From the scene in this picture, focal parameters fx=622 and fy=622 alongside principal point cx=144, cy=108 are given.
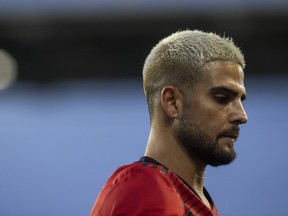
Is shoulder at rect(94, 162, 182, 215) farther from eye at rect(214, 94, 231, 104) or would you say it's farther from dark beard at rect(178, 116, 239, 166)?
eye at rect(214, 94, 231, 104)

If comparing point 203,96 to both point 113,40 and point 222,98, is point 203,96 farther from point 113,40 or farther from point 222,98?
point 113,40

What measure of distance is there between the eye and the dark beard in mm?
84

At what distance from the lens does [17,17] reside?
18.9ft

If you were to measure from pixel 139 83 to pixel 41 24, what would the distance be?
108cm

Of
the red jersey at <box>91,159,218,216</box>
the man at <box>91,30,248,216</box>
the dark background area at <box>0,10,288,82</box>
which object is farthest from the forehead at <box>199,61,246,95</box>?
the dark background area at <box>0,10,288,82</box>

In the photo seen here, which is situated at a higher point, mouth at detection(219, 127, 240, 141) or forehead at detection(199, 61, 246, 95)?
forehead at detection(199, 61, 246, 95)

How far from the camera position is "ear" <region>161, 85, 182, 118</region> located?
1777mm

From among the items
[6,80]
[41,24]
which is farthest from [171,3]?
[6,80]

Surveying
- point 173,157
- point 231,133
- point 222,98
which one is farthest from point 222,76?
point 173,157

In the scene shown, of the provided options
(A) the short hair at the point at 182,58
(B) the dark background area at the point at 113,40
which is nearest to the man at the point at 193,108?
(A) the short hair at the point at 182,58

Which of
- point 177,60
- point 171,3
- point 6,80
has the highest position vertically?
point 171,3

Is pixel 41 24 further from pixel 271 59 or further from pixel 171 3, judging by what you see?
pixel 271 59

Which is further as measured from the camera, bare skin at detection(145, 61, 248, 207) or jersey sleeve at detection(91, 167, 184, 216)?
bare skin at detection(145, 61, 248, 207)

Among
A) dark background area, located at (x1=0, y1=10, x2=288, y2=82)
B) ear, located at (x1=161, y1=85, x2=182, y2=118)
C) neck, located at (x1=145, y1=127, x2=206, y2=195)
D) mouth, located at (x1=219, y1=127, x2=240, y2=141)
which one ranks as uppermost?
dark background area, located at (x1=0, y1=10, x2=288, y2=82)
